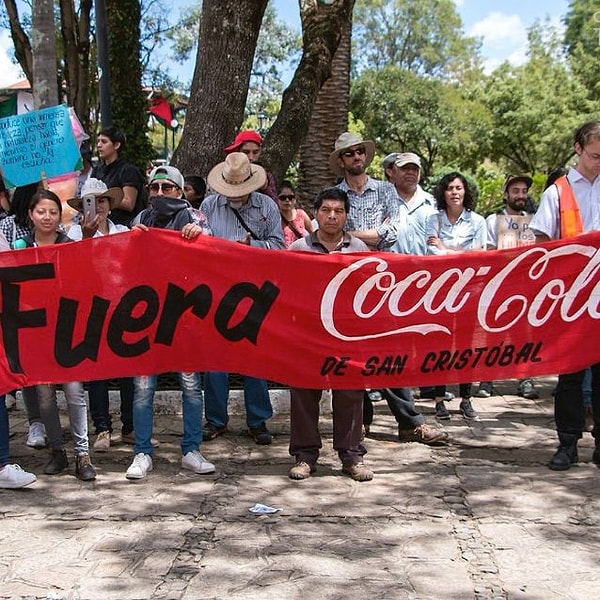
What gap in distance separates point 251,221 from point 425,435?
2.01 meters

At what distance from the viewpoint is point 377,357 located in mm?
5797

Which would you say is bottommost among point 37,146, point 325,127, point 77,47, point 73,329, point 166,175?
point 73,329

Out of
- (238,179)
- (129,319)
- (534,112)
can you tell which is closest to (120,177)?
(238,179)

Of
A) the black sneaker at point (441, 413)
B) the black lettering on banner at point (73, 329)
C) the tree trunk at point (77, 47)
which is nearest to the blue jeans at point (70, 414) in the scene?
the black lettering on banner at point (73, 329)

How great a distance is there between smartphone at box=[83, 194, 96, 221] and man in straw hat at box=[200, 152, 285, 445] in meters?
0.84

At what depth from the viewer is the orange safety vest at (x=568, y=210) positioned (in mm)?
5855

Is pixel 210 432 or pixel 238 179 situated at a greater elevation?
pixel 238 179

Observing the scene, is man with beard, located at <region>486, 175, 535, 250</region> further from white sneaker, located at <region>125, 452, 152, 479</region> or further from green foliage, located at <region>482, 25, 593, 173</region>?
green foliage, located at <region>482, 25, 593, 173</region>

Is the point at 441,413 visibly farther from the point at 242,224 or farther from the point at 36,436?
the point at 36,436

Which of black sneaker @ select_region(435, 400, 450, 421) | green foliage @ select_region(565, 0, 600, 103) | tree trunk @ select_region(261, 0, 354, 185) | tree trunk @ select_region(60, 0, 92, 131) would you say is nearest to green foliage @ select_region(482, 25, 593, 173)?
green foliage @ select_region(565, 0, 600, 103)

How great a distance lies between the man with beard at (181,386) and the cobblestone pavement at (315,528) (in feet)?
0.38

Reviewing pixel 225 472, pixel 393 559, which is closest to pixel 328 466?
pixel 225 472

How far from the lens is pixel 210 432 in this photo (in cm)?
662

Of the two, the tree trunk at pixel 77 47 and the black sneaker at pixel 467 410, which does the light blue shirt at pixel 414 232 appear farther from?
the tree trunk at pixel 77 47
